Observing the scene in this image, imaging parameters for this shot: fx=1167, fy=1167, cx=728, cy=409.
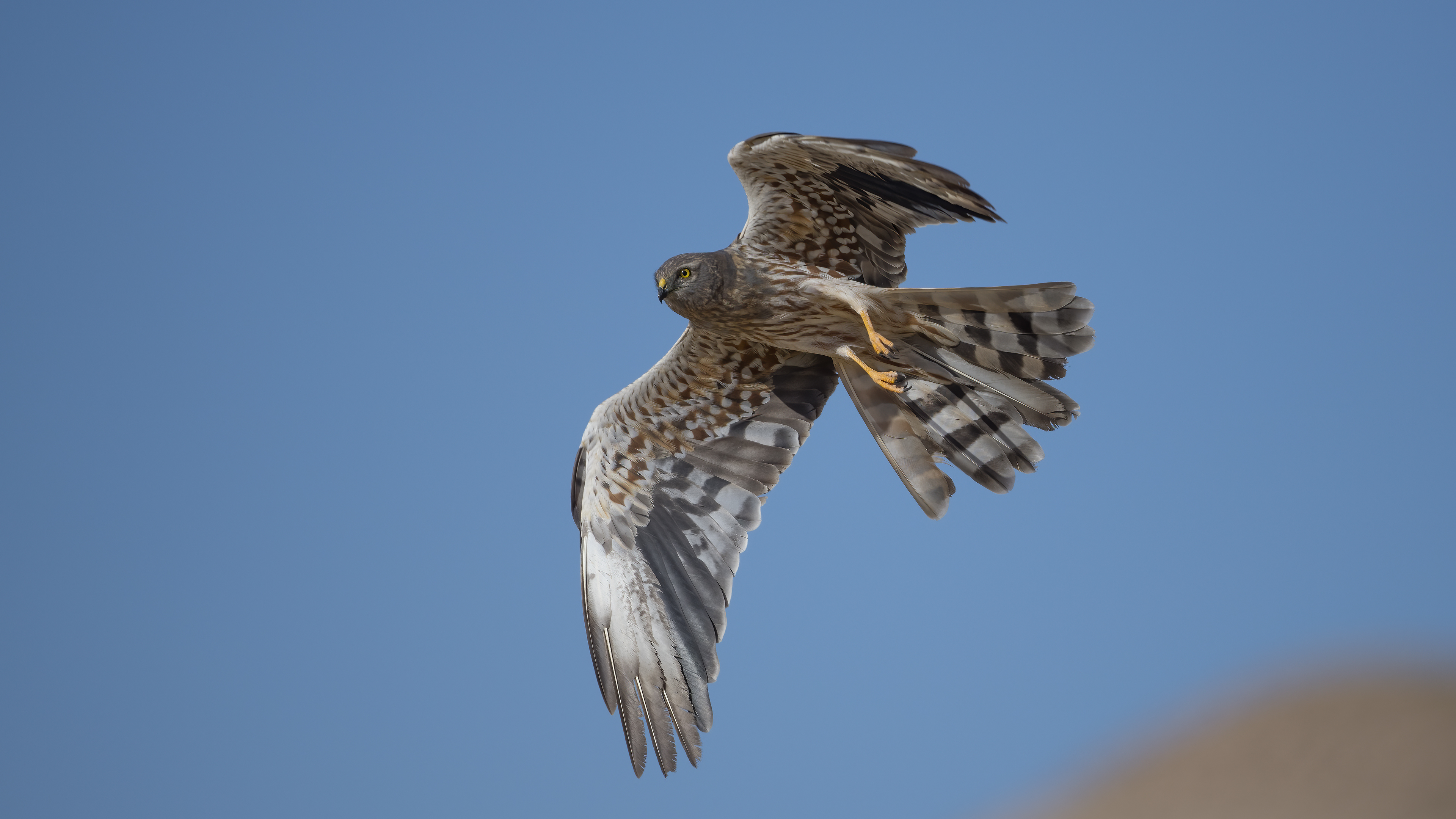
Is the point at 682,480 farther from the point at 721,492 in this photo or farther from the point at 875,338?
the point at 875,338

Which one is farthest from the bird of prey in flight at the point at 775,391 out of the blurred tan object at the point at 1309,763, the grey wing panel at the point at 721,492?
Answer: the blurred tan object at the point at 1309,763

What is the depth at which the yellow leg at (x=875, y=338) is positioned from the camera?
548 cm

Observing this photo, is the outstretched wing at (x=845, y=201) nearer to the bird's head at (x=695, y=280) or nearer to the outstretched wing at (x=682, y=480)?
the bird's head at (x=695, y=280)

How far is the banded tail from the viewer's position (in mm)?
5398

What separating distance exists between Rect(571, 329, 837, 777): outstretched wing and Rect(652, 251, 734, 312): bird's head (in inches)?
20.7

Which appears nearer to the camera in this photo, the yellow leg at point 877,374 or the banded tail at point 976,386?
the banded tail at point 976,386

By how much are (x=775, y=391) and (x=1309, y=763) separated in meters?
3.90

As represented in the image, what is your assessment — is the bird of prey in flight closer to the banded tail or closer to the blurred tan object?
the banded tail

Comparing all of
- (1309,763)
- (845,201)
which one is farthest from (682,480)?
(1309,763)

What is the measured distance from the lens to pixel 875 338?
550 centimetres

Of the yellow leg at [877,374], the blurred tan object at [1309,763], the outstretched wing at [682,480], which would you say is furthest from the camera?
the outstretched wing at [682,480]

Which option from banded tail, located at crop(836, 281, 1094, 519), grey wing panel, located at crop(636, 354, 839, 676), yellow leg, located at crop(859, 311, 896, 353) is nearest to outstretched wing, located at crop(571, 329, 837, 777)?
grey wing panel, located at crop(636, 354, 839, 676)

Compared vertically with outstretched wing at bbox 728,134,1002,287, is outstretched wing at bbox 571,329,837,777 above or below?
below

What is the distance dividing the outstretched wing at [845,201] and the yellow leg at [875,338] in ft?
1.58
